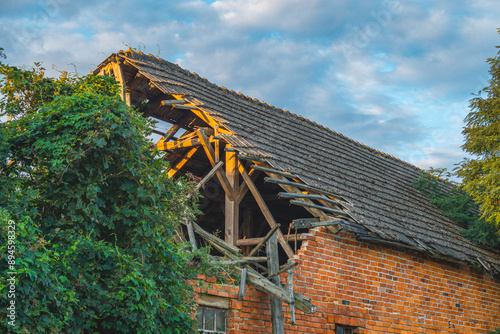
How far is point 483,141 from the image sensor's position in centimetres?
1297

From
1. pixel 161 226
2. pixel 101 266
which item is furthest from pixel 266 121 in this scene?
pixel 101 266

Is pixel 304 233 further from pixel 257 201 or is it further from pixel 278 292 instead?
pixel 278 292

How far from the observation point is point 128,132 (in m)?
6.05

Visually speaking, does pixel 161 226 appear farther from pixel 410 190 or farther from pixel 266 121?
pixel 410 190

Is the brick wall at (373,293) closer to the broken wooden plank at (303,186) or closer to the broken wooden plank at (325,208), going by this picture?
the broken wooden plank at (325,208)

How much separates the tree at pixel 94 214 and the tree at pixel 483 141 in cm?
822

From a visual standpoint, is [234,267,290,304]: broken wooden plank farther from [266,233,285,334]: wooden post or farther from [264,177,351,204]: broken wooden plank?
[264,177,351,204]: broken wooden plank

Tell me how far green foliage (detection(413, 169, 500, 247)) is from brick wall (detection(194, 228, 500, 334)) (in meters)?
1.26

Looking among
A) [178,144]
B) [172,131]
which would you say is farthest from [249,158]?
[172,131]

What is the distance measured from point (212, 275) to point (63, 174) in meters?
2.91

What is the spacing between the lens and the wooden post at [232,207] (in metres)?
9.85

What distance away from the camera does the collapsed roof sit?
9.72 m

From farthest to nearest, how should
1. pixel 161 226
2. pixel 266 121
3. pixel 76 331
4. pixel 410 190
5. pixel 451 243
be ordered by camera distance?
pixel 410 190 → pixel 266 121 → pixel 451 243 → pixel 161 226 → pixel 76 331

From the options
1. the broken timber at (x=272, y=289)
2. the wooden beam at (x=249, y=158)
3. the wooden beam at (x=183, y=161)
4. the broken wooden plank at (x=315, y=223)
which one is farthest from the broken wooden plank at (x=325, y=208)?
the wooden beam at (x=183, y=161)
